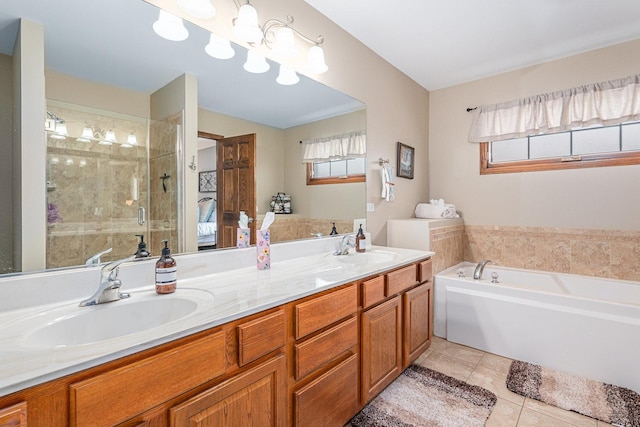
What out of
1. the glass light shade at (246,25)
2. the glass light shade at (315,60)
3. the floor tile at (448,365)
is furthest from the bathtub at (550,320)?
the glass light shade at (246,25)

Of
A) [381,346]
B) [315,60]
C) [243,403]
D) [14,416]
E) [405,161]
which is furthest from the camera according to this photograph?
[405,161]

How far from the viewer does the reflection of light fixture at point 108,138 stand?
1.21 metres

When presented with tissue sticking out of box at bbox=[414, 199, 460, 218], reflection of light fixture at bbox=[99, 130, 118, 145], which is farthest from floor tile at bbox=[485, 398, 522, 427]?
reflection of light fixture at bbox=[99, 130, 118, 145]

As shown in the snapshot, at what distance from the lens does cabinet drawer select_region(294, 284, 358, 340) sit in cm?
126

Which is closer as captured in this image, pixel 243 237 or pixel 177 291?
pixel 177 291

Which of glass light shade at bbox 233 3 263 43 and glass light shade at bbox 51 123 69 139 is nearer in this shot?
glass light shade at bbox 51 123 69 139

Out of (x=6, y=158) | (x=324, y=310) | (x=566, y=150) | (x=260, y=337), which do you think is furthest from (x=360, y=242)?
(x=566, y=150)

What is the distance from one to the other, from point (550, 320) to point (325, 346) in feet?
6.09

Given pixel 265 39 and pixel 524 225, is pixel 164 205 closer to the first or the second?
pixel 265 39

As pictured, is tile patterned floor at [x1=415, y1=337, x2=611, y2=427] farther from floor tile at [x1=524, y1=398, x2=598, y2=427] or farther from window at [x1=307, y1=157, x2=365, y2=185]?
window at [x1=307, y1=157, x2=365, y2=185]

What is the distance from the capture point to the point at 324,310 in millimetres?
1380

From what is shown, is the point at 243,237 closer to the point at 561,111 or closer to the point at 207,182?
the point at 207,182

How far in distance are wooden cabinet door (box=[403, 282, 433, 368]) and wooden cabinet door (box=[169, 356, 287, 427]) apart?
109 cm

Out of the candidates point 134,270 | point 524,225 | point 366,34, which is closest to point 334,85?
point 366,34
